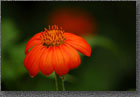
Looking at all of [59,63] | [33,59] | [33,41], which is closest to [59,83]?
[59,63]

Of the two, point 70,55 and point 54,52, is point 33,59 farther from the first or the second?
point 70,55

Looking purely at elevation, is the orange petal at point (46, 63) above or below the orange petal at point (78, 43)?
below

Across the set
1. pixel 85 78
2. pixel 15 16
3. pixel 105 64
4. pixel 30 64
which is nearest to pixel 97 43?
pixel 105 64

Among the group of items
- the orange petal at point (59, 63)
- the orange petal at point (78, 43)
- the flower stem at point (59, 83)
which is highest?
the orange petal at point (78, 43)

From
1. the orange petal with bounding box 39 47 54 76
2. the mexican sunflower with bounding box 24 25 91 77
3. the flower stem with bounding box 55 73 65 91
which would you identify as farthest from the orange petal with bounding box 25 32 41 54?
the flower stem with bounding box 55 73 65 91

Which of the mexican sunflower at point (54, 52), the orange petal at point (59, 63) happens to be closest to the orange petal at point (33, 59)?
the mexican sunflower at point (54, 52)

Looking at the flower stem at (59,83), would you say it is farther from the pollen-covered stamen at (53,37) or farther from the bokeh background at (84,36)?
the pollen-covered stamen at (53,37)

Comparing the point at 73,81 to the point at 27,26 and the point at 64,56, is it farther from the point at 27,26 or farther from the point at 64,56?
the point at 27,26
